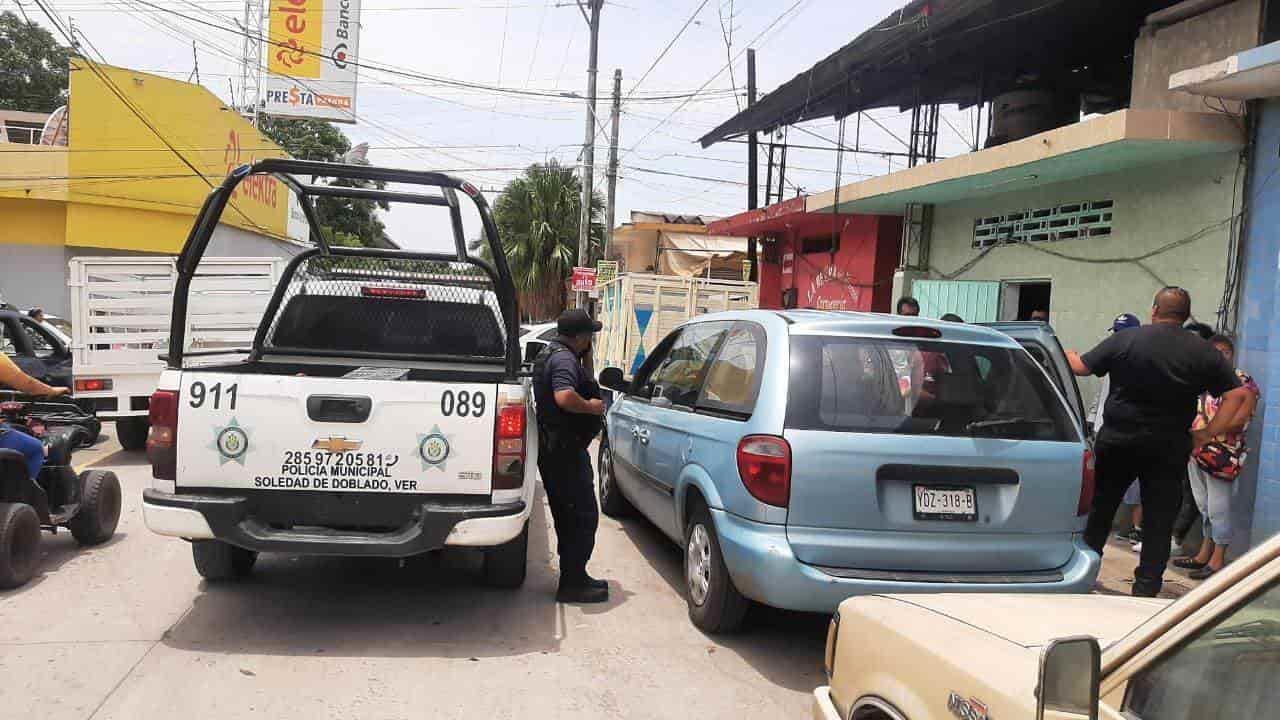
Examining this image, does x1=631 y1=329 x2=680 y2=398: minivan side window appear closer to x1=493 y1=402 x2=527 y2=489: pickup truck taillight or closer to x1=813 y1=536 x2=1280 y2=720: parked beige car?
x1=493 y1=402 x2=527 y2=489: pickup truck taillight

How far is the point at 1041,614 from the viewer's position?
2357 mm

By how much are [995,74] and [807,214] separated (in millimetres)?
3184

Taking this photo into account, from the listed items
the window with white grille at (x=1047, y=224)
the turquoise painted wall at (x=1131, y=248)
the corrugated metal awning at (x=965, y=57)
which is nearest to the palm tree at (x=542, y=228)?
the corrugated metal awning at (x=965, y=57)

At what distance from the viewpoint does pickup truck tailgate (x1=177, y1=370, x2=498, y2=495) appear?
4238 mm

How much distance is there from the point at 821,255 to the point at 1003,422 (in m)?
11.6

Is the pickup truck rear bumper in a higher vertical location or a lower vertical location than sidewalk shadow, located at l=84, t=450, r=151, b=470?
higher

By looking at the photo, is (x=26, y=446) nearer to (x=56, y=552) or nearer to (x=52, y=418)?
(x=52, y=418)

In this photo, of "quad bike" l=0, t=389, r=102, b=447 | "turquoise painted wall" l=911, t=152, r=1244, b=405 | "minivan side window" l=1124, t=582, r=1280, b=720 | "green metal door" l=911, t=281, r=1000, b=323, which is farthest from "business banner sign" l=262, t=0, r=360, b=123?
"minivan side window" l=1124, t=582, r=1280, b=720

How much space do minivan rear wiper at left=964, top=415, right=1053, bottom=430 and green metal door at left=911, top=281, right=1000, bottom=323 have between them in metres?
5.67

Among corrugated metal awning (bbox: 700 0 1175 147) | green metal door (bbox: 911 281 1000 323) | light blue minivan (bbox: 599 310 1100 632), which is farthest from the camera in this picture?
green metal door (bbox: 911 281 1000 323)

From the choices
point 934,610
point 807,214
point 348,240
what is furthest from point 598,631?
point 348,240

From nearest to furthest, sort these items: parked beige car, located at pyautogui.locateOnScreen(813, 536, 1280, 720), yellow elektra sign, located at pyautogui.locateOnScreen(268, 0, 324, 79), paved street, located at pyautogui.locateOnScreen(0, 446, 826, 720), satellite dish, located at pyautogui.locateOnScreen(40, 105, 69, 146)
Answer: parked beige car, located at pyautogui.locateOnScreen(813, 536, 1280, 720), paved street, located at pyautogui.locateOnScreen(0, 446, 826, 720), satellite dish, located at pyautogui.locateOnScreen(40, 105, 69, 146), yellow elektra sign, located at pyautogui.locateOnScreen(268, 0, 324, 79)

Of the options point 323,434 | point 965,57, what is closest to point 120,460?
point 323,434

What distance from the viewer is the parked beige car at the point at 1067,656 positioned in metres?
1.58
